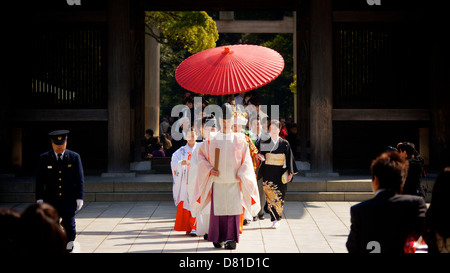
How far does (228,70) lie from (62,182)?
8.55 ft

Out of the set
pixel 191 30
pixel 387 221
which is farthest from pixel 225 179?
pixel 191 30

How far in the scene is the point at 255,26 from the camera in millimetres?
23562

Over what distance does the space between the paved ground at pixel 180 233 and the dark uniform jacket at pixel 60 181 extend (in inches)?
20.5

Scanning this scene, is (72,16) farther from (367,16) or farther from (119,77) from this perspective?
(367,16)

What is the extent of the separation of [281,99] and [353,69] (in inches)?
741

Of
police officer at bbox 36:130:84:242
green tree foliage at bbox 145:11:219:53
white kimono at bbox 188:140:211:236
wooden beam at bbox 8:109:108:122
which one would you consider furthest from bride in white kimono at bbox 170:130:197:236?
green tree foliage at bbox 145:11:219:53

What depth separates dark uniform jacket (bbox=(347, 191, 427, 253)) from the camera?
3.87 meters

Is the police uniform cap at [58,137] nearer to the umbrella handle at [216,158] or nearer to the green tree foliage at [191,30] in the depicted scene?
the umbrella handle at [216,158]

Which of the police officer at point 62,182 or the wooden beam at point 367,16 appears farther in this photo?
the wooden beam at point 367,16

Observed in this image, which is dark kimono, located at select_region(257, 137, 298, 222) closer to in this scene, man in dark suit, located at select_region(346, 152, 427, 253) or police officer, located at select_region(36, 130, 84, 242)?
police officer, located at select_region(36, 130, 84, 242)

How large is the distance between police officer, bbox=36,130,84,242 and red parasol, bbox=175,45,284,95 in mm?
1798

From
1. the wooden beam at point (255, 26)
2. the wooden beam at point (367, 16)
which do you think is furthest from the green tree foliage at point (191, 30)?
the wooden beam at point (367, 16)

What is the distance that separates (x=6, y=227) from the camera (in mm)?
3096

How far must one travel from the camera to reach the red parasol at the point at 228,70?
7.56 metres
